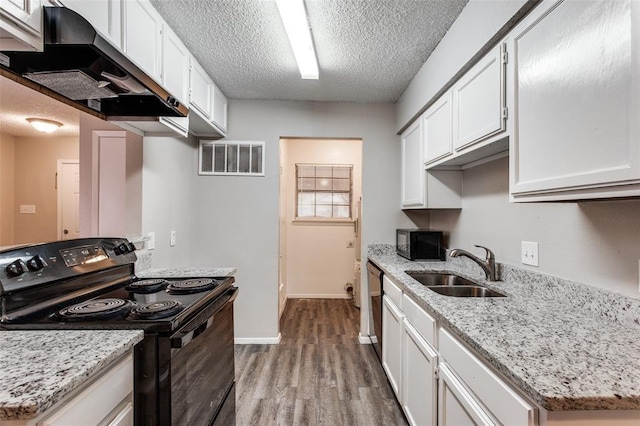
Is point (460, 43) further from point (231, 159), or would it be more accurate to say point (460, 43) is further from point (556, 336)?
point (231, 159)

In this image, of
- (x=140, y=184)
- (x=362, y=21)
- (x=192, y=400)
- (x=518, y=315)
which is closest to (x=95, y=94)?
(x=140, y=184)

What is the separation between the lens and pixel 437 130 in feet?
7.02

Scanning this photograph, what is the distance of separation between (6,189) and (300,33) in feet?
8.71

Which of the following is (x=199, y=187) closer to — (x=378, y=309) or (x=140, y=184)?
(x=140, y=184)

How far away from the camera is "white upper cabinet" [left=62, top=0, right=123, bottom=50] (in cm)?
109

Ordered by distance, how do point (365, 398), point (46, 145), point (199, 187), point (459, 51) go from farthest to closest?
1. point (199, 187)
2. point (46, 145)
3. point (365, 398)
4. point (459, 51)

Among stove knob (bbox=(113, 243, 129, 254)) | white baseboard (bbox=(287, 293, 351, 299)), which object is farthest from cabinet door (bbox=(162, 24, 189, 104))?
white baseboard (bbox=(287, 293, 351, 299))

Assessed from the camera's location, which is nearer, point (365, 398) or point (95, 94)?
point (95, 94)

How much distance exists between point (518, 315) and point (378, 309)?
144 cm

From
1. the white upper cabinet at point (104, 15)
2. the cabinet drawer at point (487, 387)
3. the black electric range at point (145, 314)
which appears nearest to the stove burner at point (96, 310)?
the black electric range at point (145, 314)

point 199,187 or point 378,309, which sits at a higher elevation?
point 199,187

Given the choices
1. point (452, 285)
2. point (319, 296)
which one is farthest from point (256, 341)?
point (452, 285)

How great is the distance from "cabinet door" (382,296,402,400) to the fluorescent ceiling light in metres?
1.83

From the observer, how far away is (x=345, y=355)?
277 centimetres
